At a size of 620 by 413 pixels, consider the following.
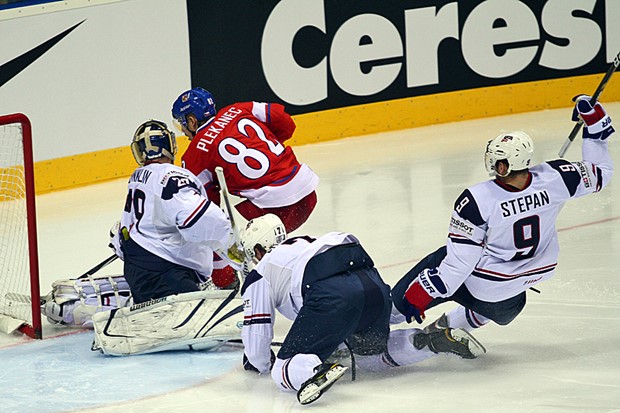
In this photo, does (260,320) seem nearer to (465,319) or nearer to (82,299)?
(465,319)

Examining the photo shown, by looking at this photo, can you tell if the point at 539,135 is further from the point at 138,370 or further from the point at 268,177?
the point at 138,370

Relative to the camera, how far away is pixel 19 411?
438 centimetres

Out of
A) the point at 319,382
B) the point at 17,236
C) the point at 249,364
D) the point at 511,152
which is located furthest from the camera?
the point at 17,236

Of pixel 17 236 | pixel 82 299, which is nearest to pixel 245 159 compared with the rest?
pixel 82 299

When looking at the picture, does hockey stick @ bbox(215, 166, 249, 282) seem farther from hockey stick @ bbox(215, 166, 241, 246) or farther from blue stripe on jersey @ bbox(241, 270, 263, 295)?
blue stripe on jersey @ bbox(241, 270, 263, 295)

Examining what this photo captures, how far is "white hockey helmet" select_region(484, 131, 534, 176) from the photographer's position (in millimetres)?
4301

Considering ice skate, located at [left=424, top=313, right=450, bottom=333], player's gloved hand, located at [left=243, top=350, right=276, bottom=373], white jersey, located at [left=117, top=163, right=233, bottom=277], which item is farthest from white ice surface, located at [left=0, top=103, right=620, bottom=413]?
white jersey, located at [left=117, top=163, right=233, bottom=277]

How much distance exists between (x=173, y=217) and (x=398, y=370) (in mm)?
1088

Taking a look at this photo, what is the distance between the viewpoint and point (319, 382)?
13.6 feet

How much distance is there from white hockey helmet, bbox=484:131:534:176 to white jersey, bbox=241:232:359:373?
1.88 ft

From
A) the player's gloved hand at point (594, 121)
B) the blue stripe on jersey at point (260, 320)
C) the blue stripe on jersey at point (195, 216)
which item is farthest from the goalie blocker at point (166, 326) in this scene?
the player's gloved hand at point (594, 121)

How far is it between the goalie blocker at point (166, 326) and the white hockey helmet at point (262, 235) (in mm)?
519

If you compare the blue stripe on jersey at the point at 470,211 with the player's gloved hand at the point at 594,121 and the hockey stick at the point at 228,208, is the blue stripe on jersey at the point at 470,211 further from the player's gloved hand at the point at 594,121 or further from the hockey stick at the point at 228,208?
the hockey stick at the point at 228,208

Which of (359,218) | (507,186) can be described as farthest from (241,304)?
(359,218)
